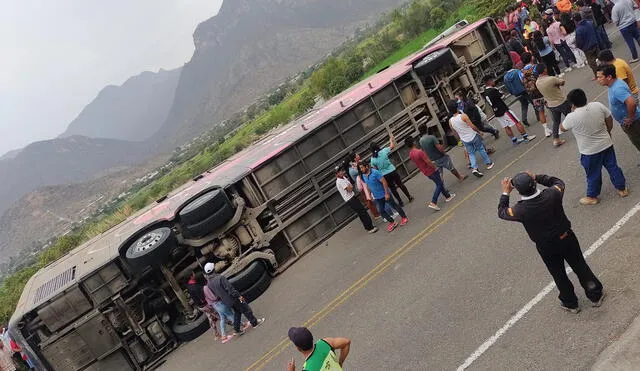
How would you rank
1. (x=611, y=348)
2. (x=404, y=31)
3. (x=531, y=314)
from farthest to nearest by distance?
(x=404, y=31) → (x=531, y=314) → (x=611, y=348)

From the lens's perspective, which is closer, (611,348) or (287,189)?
(611,348)

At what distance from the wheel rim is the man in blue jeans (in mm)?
12449

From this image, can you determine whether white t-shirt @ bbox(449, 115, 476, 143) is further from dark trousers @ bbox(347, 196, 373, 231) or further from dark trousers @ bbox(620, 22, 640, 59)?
dark trousers @ bbox(620, 22, 640, 59)

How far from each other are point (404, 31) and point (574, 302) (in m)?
76.7

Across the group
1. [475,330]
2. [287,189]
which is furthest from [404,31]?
[475,330]

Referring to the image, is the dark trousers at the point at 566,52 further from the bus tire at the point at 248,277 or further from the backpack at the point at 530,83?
the bus tire at the point at 248,277

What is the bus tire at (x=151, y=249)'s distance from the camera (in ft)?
34.2

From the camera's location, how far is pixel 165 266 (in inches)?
445

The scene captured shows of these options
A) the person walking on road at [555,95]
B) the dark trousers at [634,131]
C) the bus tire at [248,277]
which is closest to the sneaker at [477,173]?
the person walking on road at [555,95]

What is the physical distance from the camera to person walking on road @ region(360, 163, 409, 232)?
10.9 meters

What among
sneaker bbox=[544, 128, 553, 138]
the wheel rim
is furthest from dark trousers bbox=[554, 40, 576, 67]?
the wheel rim

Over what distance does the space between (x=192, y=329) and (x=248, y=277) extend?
1702mm

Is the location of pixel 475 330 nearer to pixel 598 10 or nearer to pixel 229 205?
pixel 229 205

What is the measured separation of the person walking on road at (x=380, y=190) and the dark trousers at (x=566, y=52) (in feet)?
27.3
